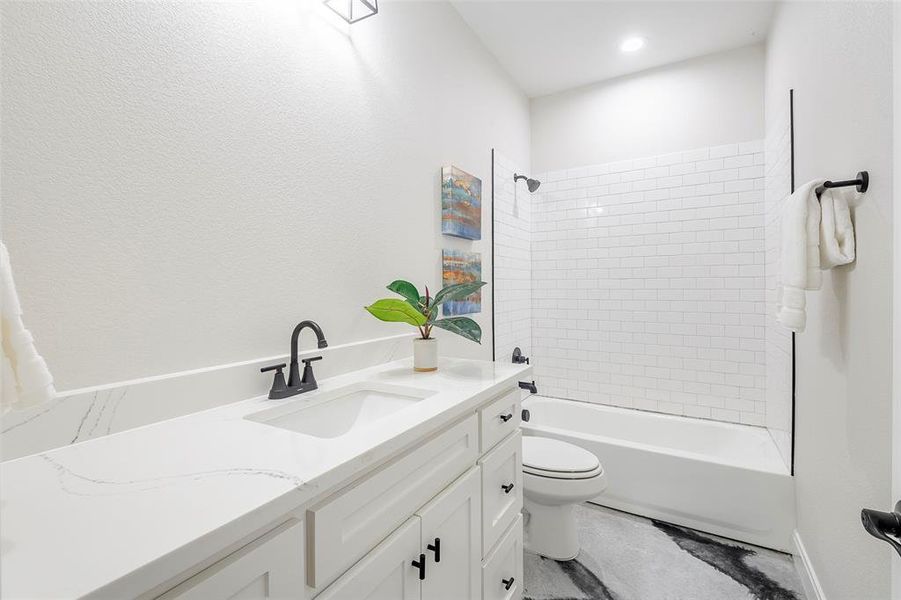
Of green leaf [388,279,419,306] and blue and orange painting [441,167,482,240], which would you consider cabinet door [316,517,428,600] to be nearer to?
green leaf [388,279,419,306]

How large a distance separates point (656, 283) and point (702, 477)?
1.25m

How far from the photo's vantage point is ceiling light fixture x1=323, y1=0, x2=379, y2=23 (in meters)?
1.42

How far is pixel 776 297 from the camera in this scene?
177cm

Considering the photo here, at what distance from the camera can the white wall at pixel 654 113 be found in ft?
8.28

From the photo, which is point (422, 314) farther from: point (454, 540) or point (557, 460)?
point (557, 460)

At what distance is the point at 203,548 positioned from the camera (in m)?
0.49

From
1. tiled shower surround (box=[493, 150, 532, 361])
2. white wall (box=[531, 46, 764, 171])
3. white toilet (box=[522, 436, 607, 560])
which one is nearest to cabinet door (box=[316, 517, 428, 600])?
white toilet (box=[522, 436, 607, 560])

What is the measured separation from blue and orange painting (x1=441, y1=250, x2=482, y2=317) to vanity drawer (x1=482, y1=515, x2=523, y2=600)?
1.04 meters

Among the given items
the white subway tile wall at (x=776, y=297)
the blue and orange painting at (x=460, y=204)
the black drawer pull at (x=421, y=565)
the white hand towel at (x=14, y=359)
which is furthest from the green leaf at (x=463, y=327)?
the white subway tile wall at (x=776, y=297)

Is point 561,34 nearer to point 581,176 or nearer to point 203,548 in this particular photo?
point 581,176

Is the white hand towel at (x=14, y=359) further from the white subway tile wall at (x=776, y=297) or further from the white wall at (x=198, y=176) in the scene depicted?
the white subway tile wall at (x=776, y=297)

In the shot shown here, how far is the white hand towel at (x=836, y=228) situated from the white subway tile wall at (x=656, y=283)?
1.45m

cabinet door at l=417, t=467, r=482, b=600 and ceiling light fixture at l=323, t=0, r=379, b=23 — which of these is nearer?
cabinet door at l=417, t=467, r=482, b=600

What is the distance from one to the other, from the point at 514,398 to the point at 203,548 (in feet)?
3.54
